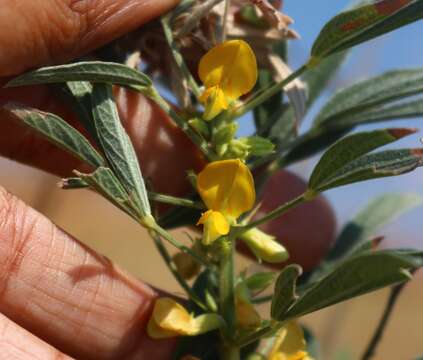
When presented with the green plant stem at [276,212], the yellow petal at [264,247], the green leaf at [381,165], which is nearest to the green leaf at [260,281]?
the yellow petal at [264,247]

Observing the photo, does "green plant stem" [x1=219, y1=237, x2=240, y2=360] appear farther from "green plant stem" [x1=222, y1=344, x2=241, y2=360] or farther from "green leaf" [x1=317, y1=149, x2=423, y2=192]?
"green leaf" [x1=317, y1=149, x2=423, y2=192]

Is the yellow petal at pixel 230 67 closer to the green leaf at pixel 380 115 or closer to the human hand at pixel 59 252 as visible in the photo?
the human hand at pixel 59 252

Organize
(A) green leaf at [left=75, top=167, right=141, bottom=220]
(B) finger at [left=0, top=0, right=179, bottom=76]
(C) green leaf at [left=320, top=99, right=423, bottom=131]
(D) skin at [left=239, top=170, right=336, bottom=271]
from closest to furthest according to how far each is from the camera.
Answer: (A) green leaf at [left=75, top=167, right=141, bottom=220] < (B) finger at [left=0, top=0, right=179, bottom=76] < (C) green leaf at [left=320, top=99, right=423, bottom=131] < (D) skin at [left=239, top=170, right=336, bottom=271]

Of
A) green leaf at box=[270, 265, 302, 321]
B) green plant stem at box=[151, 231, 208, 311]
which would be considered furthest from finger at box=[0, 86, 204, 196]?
green leaf at box=[270, 265, 302, 321]

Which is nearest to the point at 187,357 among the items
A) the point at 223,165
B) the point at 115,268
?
the point at 115,268

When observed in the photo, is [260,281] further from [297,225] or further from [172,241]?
[297,225]

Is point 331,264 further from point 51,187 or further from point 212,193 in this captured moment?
point 51,187
